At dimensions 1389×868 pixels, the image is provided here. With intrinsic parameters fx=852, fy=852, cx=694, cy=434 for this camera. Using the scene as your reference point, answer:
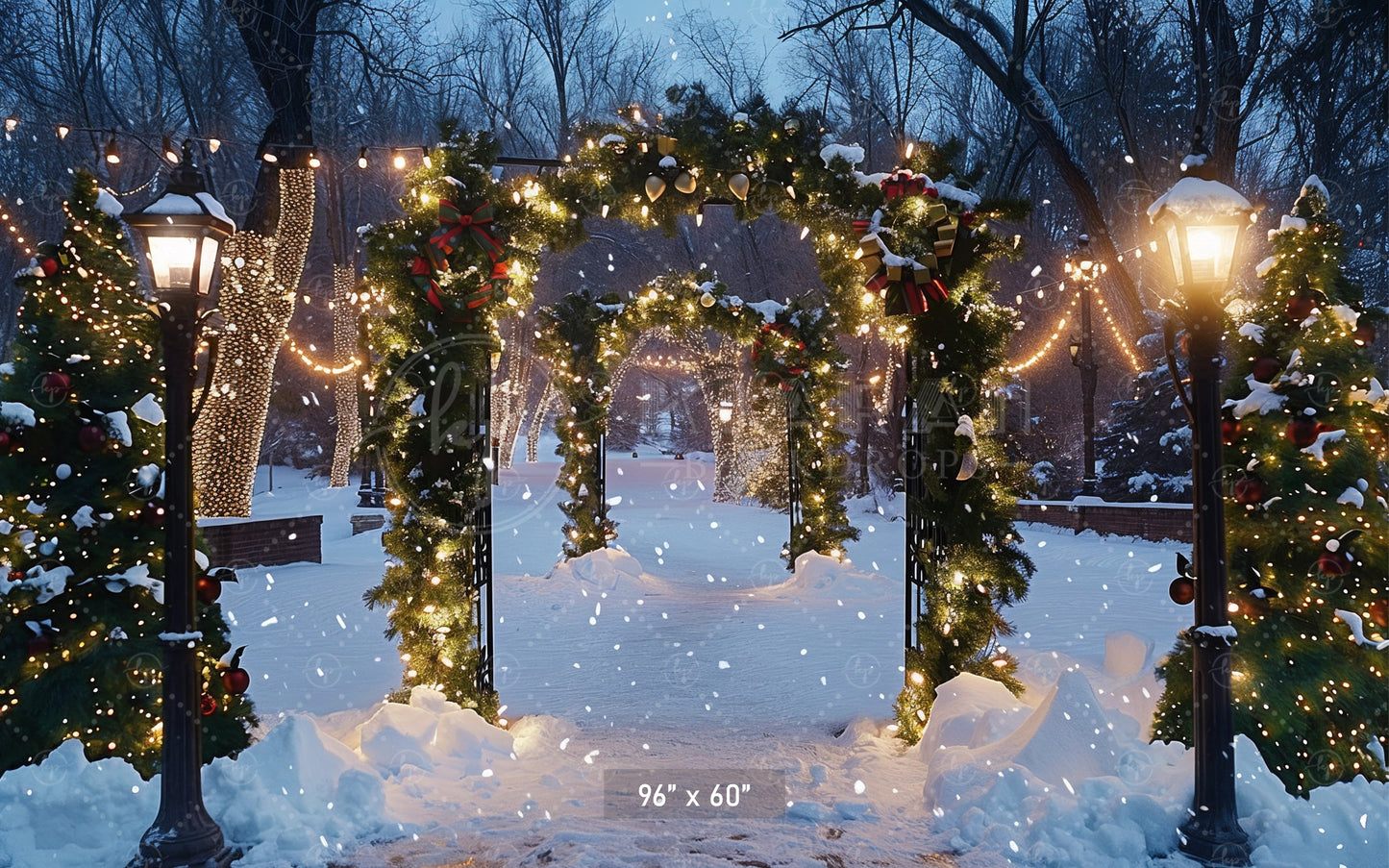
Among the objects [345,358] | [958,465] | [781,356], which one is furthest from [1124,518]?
[345,358]

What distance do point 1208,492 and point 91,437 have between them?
6.48 metres

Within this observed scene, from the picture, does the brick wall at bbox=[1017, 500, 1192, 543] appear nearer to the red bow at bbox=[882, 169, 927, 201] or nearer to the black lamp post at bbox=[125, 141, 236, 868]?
the red bow at bbox=[882, 169, 927, 201]

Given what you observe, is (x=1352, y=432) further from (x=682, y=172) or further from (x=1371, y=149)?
(x=1371, y=149)

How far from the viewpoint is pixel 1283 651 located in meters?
5.10

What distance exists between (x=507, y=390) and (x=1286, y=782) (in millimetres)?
27359

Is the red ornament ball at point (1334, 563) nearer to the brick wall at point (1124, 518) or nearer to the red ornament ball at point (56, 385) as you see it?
the red ornament ball at point (56, 385)

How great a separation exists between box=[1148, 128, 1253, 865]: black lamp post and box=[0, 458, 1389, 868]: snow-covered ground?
0.20 metres

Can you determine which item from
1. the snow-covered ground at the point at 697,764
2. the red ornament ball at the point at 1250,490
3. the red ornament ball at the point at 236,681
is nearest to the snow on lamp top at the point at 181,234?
the red ornament ball at the point at 236,681

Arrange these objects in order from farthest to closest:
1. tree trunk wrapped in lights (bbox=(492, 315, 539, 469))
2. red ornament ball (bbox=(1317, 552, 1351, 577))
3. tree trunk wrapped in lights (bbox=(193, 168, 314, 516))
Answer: tree trunk wrapped in lights (bbox=(492, 315, 539, 469))
tree trunk wrapped in lights (bbox=(193, 168, 314, 516))
red ornament ball (bbox=(1317, 552, 1351, 577))

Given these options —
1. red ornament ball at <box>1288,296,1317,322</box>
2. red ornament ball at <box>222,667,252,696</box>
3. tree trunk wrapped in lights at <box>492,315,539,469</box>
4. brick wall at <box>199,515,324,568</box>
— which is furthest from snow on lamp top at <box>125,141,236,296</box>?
tree trunk wrapped in lights at <box>492,315,539,469</box>

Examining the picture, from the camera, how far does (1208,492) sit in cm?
458

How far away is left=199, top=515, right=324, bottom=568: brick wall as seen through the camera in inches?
524

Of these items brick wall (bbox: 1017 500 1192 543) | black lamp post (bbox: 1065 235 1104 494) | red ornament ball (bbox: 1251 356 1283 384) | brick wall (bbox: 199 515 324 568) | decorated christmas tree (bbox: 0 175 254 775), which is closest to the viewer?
decorated christmas tree (bbox: 0 175 254 775)

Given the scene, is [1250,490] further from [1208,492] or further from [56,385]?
[56,385]
